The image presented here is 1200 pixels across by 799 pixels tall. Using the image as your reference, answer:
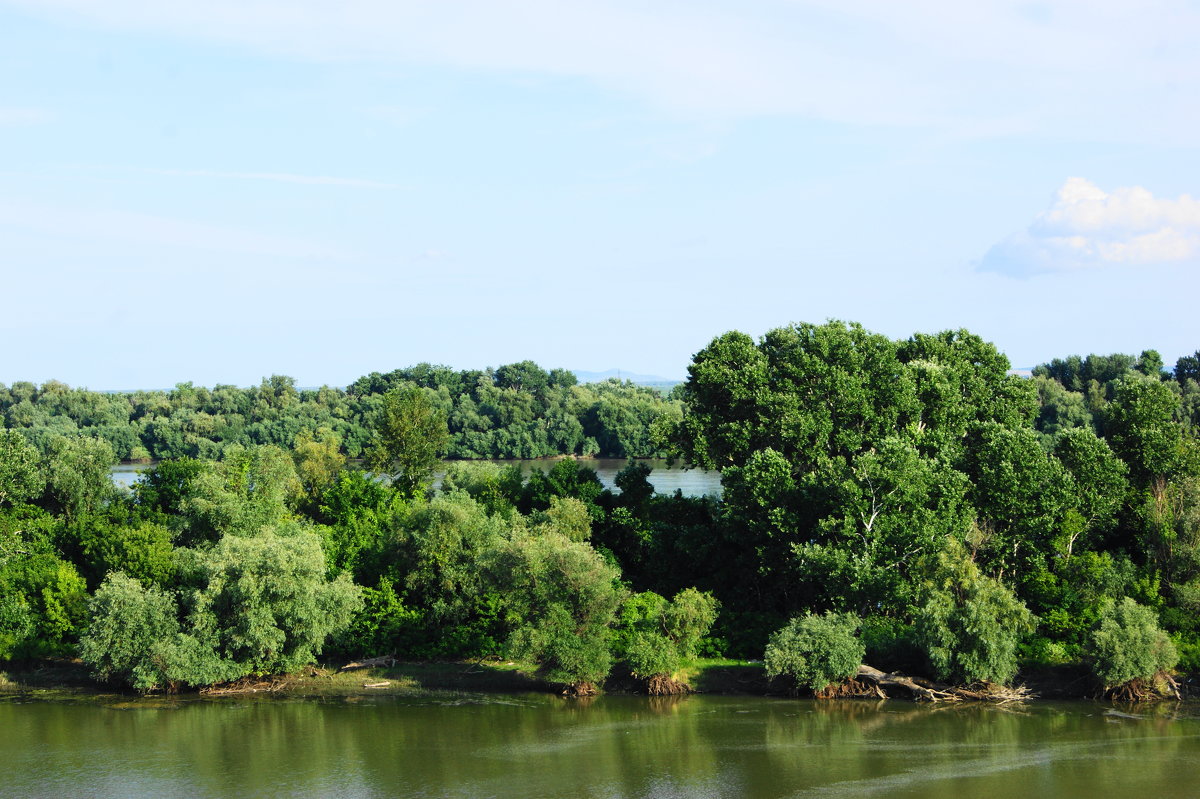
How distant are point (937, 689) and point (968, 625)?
3328mm

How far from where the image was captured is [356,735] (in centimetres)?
3628

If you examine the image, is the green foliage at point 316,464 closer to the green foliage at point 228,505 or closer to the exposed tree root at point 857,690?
the green foliage at point 228,505

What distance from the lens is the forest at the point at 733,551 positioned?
3909cm

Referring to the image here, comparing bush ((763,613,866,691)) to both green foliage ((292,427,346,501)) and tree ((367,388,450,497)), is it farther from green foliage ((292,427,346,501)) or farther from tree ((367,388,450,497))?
green foliage ((292,427,346,501))

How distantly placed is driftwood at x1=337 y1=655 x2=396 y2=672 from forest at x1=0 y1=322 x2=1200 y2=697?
578 millimetres

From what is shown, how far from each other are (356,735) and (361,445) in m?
86.3

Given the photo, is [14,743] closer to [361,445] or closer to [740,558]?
[740,558]

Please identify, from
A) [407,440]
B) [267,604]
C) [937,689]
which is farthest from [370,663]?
[407,440]

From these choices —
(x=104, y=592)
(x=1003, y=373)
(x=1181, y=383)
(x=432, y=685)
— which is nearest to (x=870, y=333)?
(x=1003, y=373)

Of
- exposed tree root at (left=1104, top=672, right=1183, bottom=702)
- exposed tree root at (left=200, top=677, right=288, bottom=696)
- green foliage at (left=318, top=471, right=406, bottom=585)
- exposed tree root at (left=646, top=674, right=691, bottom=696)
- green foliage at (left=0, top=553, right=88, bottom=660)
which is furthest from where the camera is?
green foliage at (left=318, top=471, right=406, bottom=585)

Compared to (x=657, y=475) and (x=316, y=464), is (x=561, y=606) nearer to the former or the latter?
(x=316, y=464)

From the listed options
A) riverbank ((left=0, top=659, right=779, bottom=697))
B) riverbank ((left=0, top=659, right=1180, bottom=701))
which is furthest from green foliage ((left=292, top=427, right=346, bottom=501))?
riverbank ((left=0, top=659, right=1180, bottom=701))

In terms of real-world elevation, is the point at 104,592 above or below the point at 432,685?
above

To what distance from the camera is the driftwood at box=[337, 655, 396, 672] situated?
43.6 meters
